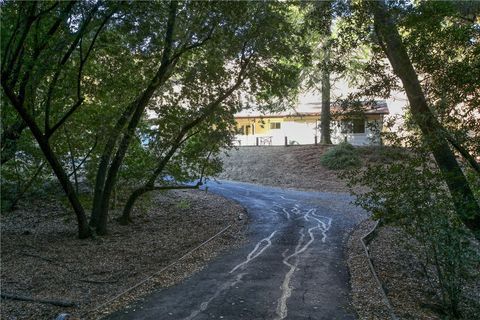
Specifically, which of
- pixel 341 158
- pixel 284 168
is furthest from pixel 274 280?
pixel 284 168

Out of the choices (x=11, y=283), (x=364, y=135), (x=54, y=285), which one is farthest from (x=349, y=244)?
(x=364, y=135)

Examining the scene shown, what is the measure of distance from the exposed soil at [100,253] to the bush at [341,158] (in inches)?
345

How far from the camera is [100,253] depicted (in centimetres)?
1218

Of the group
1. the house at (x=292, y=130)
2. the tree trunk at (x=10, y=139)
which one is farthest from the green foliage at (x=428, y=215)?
the house at (x=292, y=130)

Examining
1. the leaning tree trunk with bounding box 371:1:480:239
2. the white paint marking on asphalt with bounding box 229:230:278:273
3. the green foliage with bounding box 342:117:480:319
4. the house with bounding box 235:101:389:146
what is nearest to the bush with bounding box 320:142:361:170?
the house with bounding box 235:101:389:146

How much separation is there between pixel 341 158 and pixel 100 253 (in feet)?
56.5

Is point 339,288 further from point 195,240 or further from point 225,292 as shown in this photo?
point 195,240

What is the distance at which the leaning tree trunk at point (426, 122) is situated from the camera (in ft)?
27.3

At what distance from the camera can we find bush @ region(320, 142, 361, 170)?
25.0 metres

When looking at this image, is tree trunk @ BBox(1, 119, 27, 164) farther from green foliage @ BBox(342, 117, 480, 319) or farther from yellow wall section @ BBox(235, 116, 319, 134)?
yellow wall section @ BBox(235, 116, 319, 134)

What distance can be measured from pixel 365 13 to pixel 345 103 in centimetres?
234

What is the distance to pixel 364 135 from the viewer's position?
33.3m

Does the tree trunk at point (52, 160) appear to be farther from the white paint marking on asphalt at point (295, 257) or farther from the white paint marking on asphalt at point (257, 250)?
the white paint marking on asphalt at point (295, 257)

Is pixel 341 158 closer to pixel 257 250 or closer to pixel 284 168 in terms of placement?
pixel 284 168
